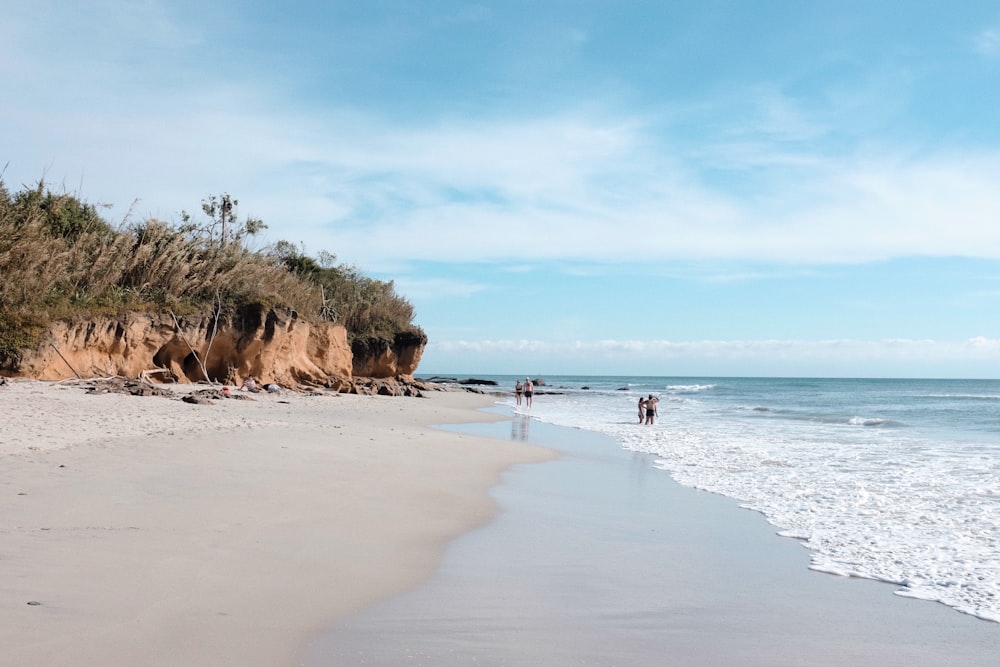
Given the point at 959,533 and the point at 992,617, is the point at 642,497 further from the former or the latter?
the point at 992,617

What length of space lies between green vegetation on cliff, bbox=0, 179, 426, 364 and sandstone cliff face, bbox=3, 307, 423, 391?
0.43 metres

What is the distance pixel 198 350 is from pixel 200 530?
20.2 meters

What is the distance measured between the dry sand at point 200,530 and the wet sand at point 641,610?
393 millimetres

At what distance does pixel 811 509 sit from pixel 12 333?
738 inches

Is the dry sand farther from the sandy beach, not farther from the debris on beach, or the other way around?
the debris on beach

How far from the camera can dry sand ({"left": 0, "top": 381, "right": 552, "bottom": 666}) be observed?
3832 mm

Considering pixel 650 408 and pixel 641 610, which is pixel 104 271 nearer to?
pixel 650 408

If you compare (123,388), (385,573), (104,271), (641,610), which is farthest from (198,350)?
(641,610)

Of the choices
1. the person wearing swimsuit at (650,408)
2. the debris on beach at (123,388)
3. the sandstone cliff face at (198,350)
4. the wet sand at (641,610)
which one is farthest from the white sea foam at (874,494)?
the sandstone cliff face at (198,350)

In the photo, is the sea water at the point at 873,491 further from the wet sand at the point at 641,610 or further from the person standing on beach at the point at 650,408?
the person standing on beach at the point at 650,408

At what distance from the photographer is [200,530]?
5.88 metres

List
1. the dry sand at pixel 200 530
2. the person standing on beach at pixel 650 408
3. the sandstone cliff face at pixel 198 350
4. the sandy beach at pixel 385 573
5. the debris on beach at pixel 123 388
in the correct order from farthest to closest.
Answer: the person standing on beach at pixel 650 408 < the sandstone cliff face at pixel 198 350 < the debris on beach at pixel 123 388 < the sandy beach at pixel 385 573 < the dry sand at pixel 200 530

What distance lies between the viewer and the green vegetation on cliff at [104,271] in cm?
1873

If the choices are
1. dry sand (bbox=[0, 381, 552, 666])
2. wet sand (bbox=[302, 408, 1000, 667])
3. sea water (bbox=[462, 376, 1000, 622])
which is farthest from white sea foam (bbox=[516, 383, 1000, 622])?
dry sand (bbox=[0, 381, 552, 666])
